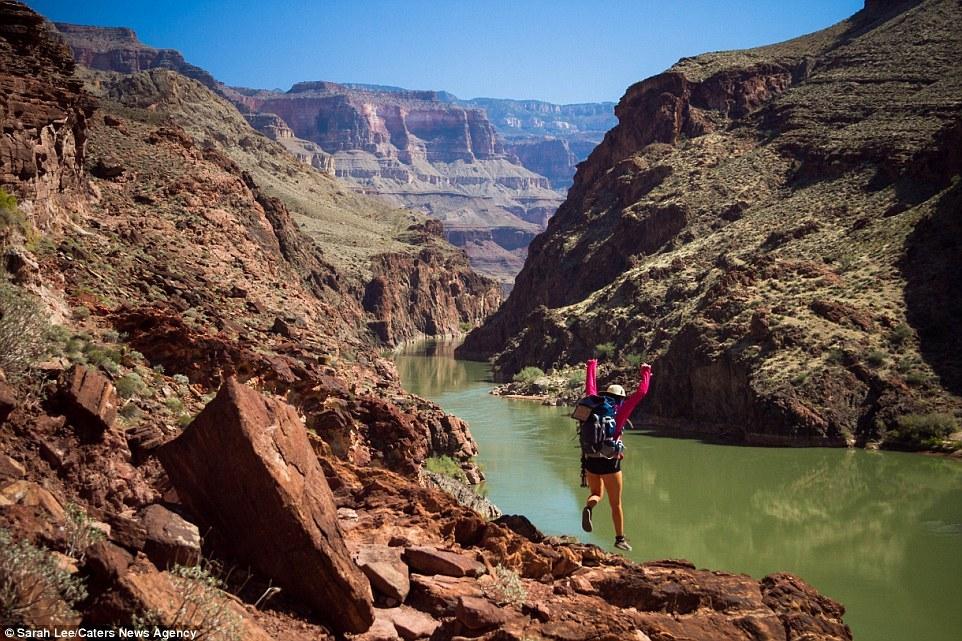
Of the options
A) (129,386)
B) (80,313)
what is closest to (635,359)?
(80,313)

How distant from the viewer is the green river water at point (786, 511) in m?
23.8

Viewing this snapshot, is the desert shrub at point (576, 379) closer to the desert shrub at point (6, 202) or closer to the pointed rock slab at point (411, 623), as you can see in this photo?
the desert shrub at point (6, 202)

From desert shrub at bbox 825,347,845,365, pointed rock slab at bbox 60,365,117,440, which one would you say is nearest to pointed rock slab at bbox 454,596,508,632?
pointed rock slab at bbox 60,365,117,440

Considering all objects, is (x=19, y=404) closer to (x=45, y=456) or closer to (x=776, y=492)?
(x=45, y=456)

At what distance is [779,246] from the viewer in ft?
219

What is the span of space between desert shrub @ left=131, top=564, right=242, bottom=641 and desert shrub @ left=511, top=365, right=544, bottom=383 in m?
64.6

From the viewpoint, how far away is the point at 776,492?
121ft

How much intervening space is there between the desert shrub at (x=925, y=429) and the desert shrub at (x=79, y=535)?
138ft

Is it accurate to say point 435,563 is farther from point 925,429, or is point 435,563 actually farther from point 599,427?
point 925,429

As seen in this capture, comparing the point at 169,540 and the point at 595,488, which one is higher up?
the point at 169,540

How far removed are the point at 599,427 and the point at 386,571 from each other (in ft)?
9.58

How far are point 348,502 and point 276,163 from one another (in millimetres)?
130754

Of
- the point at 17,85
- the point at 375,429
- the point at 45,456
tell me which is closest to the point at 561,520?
the point at 375,429

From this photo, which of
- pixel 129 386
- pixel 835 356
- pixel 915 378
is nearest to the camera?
pixel 129 386
